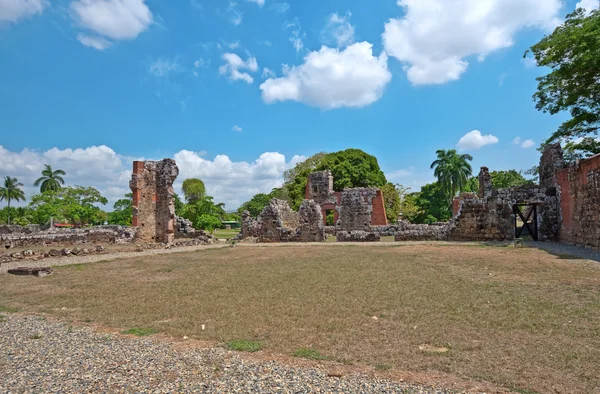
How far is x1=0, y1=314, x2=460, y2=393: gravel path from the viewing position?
344cm

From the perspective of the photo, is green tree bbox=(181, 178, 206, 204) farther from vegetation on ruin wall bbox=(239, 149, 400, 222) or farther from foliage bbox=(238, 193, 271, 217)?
vegetation on ruin wall bbox=(239, 149, 400, 222)

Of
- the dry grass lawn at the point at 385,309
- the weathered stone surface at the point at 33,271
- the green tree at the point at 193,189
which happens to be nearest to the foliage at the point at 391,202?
the dry grass lawn at the point at 385,309

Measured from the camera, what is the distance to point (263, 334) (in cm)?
492

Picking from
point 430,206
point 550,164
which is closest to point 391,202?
point 430,206

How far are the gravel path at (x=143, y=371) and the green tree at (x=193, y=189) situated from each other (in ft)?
190

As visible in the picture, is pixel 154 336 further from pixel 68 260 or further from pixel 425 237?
pixel 425 237

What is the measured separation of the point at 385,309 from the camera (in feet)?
19.8

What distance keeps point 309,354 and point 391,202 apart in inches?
1574

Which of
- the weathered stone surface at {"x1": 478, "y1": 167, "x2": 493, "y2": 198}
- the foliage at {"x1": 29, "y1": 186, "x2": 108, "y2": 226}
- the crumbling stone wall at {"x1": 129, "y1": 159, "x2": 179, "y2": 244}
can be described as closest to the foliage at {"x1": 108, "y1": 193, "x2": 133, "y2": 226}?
the foliage at {"x1": 29, "y1": 186, "x2": 108, "y2": 226}

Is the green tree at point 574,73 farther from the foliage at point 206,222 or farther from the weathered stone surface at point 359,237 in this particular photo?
the foliage at point 206,222

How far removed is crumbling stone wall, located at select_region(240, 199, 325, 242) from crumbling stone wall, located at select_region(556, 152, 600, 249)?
11.8 meters

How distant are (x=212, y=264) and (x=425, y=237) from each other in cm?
1266

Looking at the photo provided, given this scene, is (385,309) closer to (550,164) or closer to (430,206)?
(550,164)

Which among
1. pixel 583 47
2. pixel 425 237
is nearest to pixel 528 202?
pixel 425 237
